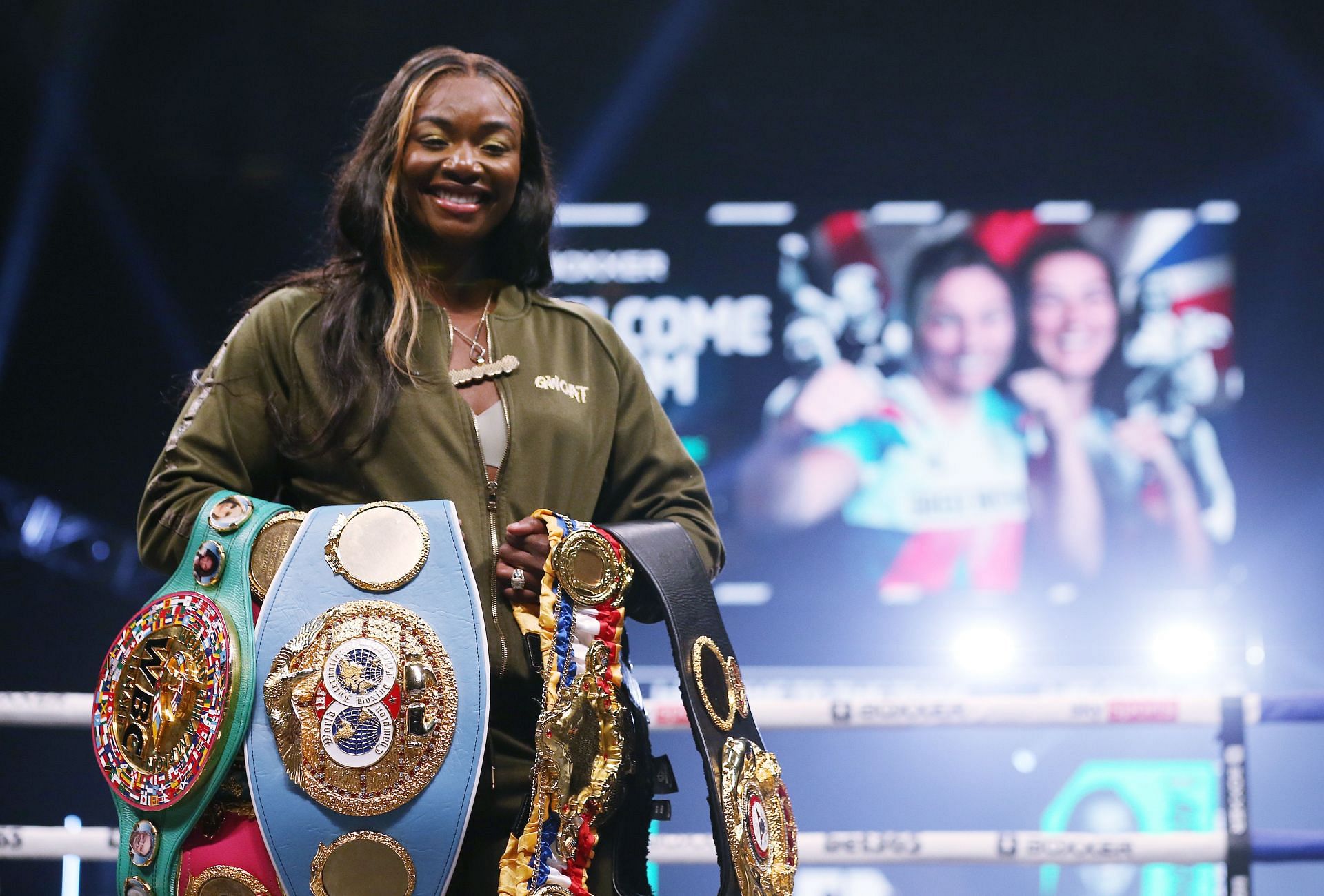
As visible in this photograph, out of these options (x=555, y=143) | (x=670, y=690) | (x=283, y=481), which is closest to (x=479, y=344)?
(x=283, y=481)

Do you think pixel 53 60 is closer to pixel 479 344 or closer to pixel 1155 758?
pixel 479 344

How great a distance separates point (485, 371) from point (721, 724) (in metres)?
0.42

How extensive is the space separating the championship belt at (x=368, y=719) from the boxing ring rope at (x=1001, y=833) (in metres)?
1.15

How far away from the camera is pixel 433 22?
3855 millimetres

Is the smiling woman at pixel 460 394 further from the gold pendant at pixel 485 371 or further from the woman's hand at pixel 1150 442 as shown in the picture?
the woman's hand at pixel 1150 442

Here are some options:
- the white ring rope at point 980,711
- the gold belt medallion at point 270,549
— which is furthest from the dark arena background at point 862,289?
the gold belt medallion at point 270,549

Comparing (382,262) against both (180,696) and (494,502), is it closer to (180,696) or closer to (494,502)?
(494,502)

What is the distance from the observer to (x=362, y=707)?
1.03m

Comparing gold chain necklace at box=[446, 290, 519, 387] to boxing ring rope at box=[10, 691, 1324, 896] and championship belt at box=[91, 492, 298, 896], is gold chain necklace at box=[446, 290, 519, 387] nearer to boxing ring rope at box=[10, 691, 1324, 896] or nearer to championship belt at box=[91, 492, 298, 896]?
championship belt at box=[91, 492, 298, 896]

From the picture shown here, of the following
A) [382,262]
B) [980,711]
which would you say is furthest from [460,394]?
[980,711]

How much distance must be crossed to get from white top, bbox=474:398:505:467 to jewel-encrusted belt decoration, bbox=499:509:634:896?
0.13m

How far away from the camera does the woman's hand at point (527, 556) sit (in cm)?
112

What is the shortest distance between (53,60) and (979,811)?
10.9 feet

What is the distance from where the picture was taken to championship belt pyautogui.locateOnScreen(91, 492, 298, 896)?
1032 millimetres
